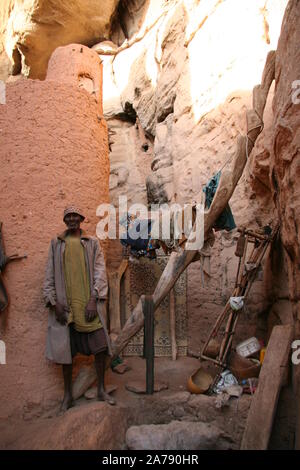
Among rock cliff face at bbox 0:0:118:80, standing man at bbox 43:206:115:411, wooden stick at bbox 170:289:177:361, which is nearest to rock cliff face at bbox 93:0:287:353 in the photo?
wooden stick at bbox 170:289:177:361

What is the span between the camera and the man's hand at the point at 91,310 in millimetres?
2902

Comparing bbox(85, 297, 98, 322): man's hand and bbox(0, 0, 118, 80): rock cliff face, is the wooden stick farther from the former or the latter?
bbox(0, 0, 118, 80): rock cliff face

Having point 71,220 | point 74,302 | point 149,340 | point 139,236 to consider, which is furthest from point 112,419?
point 139,236

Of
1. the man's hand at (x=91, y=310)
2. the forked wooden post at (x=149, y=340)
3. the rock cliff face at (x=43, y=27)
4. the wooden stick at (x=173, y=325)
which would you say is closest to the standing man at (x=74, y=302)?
the man's hand at (x=91, y=310)

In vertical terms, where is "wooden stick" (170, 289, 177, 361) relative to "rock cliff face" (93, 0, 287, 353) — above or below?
below

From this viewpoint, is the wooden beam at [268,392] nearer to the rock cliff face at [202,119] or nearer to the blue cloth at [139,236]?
the rock cliff face at [202,119]


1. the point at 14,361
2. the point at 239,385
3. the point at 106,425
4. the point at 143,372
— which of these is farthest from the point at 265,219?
the point at 14,361

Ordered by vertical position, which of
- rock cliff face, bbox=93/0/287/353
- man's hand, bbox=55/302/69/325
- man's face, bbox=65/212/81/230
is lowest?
man's hand, bbox=55/302/69/325

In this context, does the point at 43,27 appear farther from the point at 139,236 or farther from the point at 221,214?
the point at 221,214

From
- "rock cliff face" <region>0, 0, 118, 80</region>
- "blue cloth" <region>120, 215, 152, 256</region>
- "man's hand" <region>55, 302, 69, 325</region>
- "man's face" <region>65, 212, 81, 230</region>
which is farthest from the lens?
"rock cliff face" <region>0, 0, 118, 80</region>

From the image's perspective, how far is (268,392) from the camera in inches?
104

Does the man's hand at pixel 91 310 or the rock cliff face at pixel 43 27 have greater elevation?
the rock cliff face at pixel 43 27

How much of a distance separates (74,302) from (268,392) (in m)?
1.72

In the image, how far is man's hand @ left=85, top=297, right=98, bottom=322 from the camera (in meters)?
2.90
